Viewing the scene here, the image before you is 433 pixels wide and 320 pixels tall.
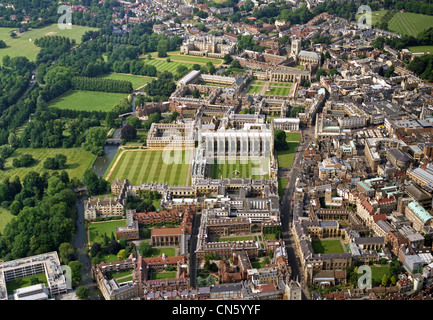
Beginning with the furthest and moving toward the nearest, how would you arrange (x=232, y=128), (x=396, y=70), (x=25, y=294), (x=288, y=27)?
(x=288, y=27) → (x=396, y=70) → (x=232, y=128) → (x=25, y=294)

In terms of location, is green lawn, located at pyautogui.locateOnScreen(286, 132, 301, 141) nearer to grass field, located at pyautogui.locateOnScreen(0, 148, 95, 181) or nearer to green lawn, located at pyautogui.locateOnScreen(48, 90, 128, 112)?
grass field, located at pyautogui.locateOnScreen(0, 148, 95, 181)

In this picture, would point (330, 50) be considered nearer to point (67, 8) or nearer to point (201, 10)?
point (201, 10)

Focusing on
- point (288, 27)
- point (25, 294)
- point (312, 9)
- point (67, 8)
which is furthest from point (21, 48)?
point (25, 294)

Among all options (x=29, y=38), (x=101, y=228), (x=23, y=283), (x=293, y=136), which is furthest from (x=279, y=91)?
(x=29, y=38)

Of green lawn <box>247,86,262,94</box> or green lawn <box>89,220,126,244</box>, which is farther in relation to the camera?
green lawn <box>247,86,262,94</box>

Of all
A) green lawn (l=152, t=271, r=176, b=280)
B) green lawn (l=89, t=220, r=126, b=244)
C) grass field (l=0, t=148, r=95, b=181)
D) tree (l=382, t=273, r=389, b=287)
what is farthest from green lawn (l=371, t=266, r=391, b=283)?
grass field (l=0, t=148, r=95, b=181)
